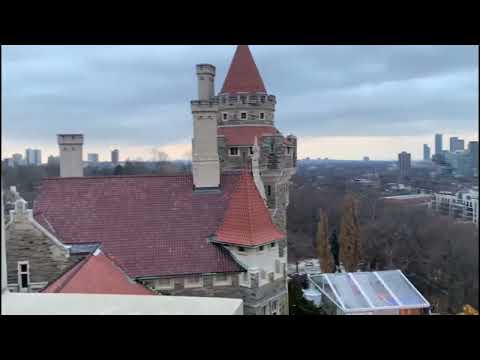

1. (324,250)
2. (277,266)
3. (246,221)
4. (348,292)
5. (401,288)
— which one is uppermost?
(246,221)

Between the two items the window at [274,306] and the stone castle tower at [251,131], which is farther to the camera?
the stone castle tower at [251,131]

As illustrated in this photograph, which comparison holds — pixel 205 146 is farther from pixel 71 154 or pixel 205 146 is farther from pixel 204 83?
pixel 71 154

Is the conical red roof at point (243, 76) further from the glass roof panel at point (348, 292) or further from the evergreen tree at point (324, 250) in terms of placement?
the evergreen tree at point (324, 250)

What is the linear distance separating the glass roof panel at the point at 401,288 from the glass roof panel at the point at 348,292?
800 mm

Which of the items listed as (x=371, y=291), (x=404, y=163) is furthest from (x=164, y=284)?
(x=371, y=291)

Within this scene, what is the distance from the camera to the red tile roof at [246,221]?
6914 mm

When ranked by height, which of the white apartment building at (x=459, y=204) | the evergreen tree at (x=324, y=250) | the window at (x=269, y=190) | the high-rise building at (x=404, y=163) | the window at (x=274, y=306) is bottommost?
the evergreen tree at (x=324, y=250)

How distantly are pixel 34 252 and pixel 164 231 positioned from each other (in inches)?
86.4

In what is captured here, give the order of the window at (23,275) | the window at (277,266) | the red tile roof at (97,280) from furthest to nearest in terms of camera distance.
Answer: the window at (277,266), the window at (23,275), the red tile roof at (97,280)

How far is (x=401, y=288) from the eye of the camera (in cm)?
955

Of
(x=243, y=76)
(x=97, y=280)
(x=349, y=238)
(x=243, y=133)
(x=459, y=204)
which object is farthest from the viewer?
(x=349, y=238)

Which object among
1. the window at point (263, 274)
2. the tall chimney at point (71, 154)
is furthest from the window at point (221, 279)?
the tall chimney at point (71, 154)
